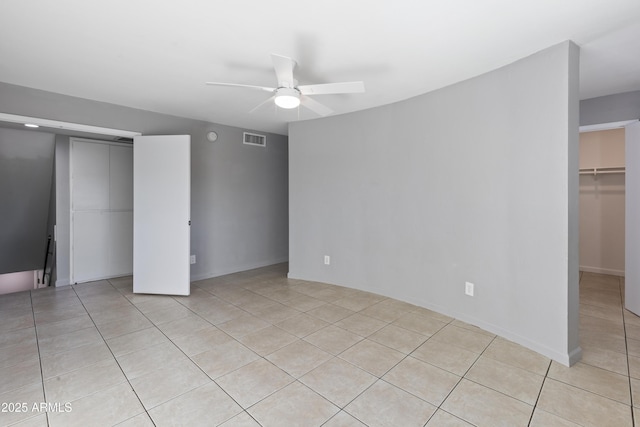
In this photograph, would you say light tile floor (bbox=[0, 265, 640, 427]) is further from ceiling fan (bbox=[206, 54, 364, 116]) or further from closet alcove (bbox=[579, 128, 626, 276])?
ceiling fan (bbox=[206, 54, 364, 116])

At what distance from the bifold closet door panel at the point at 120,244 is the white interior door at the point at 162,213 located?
1111mm

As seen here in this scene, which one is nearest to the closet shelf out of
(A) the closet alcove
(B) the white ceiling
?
(A) the closet alcove

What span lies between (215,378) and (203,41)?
2430mm

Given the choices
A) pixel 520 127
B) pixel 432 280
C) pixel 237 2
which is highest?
pixel 237 2

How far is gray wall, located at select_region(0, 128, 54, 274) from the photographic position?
4.33m

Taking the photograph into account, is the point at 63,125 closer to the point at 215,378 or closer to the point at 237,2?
the point at 237,2

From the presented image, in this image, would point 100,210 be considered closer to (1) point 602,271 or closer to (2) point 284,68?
(2) point 284,68

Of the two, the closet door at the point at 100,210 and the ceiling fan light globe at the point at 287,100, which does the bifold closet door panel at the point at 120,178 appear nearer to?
the closet door at the point at 100,210

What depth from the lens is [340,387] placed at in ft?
6.32

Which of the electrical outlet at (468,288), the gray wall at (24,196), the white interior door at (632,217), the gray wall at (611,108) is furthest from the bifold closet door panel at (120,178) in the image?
the white interior door at (632,217)

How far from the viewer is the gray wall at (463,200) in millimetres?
2203

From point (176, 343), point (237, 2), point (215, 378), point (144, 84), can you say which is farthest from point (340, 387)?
point (144, 84)

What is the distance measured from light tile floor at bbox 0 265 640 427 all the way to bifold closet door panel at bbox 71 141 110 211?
1.52 meters

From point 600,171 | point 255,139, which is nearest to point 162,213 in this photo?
point 255,139
